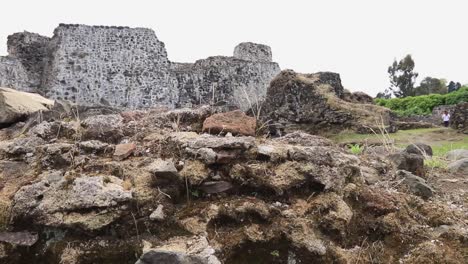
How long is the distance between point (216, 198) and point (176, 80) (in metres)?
13.0

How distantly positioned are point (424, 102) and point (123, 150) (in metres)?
30.1

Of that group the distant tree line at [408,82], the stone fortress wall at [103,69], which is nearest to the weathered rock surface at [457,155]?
the stone fortress wall at [103,69]

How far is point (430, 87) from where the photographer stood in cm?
5506

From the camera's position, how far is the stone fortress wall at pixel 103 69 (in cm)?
1462

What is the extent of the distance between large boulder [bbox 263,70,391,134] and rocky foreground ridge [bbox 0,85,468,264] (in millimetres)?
10070

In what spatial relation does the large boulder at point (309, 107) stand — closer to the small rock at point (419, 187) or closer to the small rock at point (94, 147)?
the small rock at point (419, 187)

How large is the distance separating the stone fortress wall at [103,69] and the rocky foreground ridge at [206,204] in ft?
Answer: 36.3

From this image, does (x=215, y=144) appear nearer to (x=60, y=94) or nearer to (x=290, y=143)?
(x=290, y=143)

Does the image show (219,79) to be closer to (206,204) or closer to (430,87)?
(206,204)

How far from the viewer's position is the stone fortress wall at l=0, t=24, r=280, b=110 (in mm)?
14625

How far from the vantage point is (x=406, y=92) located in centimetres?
5362

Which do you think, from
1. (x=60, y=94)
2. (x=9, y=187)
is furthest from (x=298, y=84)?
(x=9, y=187)

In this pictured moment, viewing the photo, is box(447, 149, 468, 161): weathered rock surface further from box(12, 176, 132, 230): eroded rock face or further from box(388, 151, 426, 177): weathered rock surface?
box(12, 176, 132, 230): eroded rock face

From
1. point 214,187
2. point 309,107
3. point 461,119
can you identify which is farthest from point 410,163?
point 461,119
